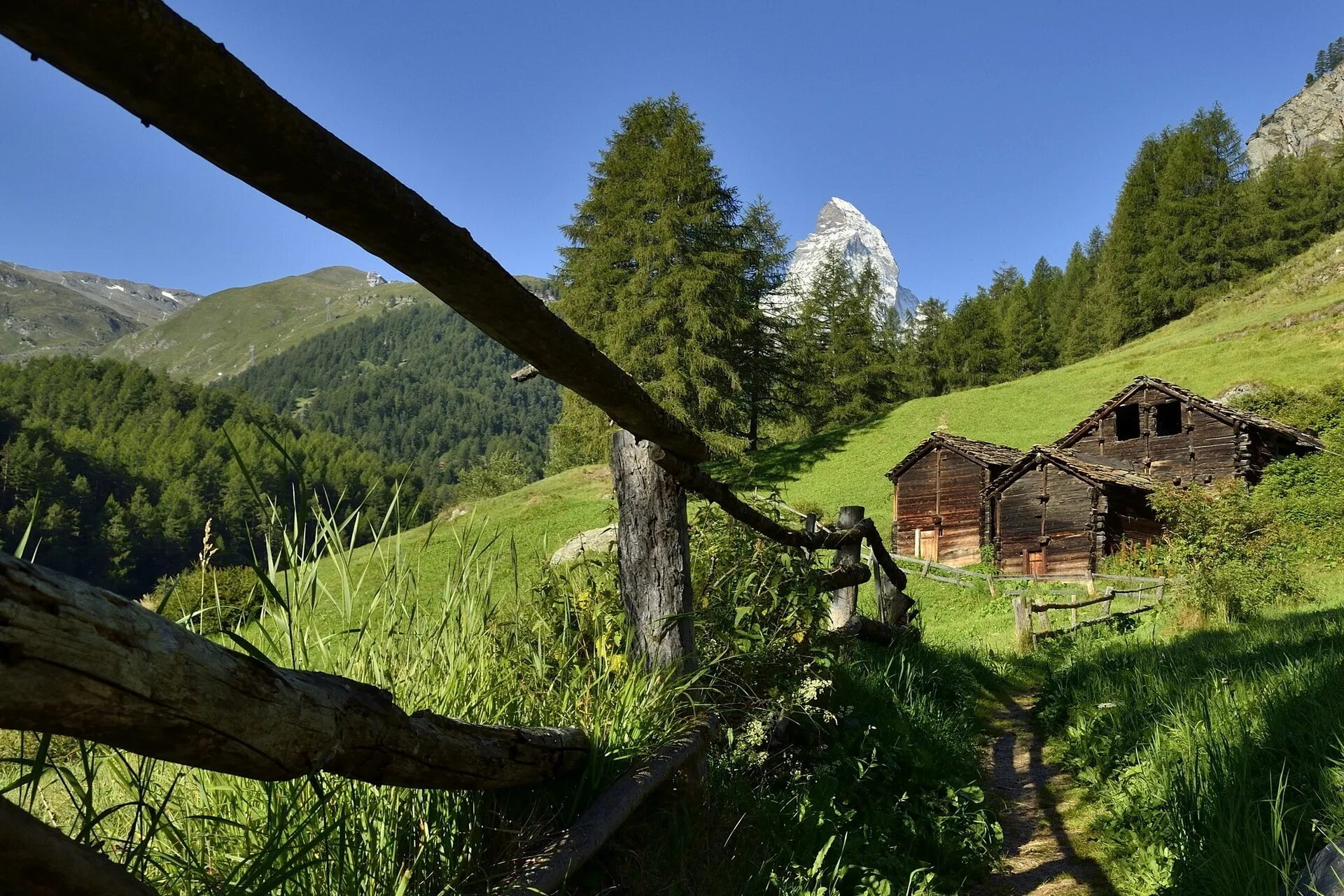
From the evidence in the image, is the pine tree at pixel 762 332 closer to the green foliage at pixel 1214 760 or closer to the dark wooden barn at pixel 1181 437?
the dark wooden barn at pixel 1181 437

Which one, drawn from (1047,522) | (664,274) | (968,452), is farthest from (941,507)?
(664,274)

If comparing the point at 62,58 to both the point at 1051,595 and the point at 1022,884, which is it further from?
the point at 1051,595

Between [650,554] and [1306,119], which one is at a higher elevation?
[1306,119]

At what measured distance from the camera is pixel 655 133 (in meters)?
37.8

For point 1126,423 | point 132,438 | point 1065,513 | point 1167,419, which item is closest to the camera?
point 1065,513

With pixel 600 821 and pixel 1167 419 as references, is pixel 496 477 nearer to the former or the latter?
pixel 1167 419

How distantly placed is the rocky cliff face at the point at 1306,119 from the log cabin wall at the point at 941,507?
192 meters

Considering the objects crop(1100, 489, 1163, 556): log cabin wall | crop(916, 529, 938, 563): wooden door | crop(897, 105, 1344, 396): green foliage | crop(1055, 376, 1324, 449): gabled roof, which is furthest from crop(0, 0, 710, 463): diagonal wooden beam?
crop(897, 105, 1344, 396): green foliage

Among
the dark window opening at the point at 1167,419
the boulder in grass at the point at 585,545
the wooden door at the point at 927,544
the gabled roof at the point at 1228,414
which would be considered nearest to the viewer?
the boulder in grass at the point at 585,545

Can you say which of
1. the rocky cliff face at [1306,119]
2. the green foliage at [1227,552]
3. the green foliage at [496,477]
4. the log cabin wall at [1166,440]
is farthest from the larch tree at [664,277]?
the rocky cliff face at [1306,119]

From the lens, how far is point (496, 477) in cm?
8300

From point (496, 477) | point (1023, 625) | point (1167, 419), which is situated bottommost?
point (1023, 625)

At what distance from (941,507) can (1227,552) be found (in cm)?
1721

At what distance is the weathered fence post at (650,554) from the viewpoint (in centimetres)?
Answer: 327
